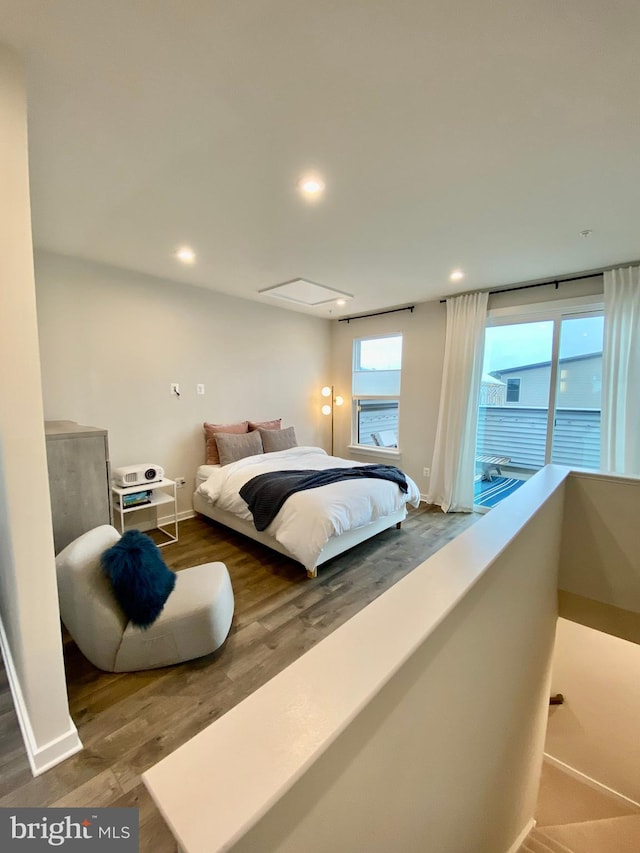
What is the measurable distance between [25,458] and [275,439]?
10.3 feet

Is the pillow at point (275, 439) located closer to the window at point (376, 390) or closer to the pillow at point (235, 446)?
the pillow at point (235, 446)

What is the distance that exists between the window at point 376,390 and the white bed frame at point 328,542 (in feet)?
5.95

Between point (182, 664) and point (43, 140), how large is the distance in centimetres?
268

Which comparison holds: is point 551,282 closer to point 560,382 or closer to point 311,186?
point 560,382

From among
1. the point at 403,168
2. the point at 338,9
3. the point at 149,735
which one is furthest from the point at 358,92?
the point at 149,735

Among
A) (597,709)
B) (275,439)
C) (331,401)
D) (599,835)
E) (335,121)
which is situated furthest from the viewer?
(331,401)

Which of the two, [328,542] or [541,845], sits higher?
[328,542]

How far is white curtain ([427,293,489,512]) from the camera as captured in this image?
13.0 feet

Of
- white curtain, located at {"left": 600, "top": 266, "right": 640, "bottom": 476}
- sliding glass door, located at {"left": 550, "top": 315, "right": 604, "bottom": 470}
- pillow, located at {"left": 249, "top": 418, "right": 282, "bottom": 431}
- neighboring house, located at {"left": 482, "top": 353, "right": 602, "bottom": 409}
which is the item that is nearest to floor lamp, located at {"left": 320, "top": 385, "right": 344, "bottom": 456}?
pillow, located at {"left": 249, "top": 418, "right": 282, "bottom": 431}

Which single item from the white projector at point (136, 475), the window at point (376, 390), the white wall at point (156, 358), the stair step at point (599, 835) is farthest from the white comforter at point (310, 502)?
the stair step at point (599, 835)

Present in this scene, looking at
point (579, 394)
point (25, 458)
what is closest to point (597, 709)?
point (579, 394)

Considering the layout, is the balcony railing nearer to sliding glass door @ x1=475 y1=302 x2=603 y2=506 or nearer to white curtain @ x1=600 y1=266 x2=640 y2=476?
sliding glass door @ x1=475 y1=302 x2=603 y2=506

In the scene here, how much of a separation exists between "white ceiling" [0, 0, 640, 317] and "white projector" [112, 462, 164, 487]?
1.90 m

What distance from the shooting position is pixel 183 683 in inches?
69.4
